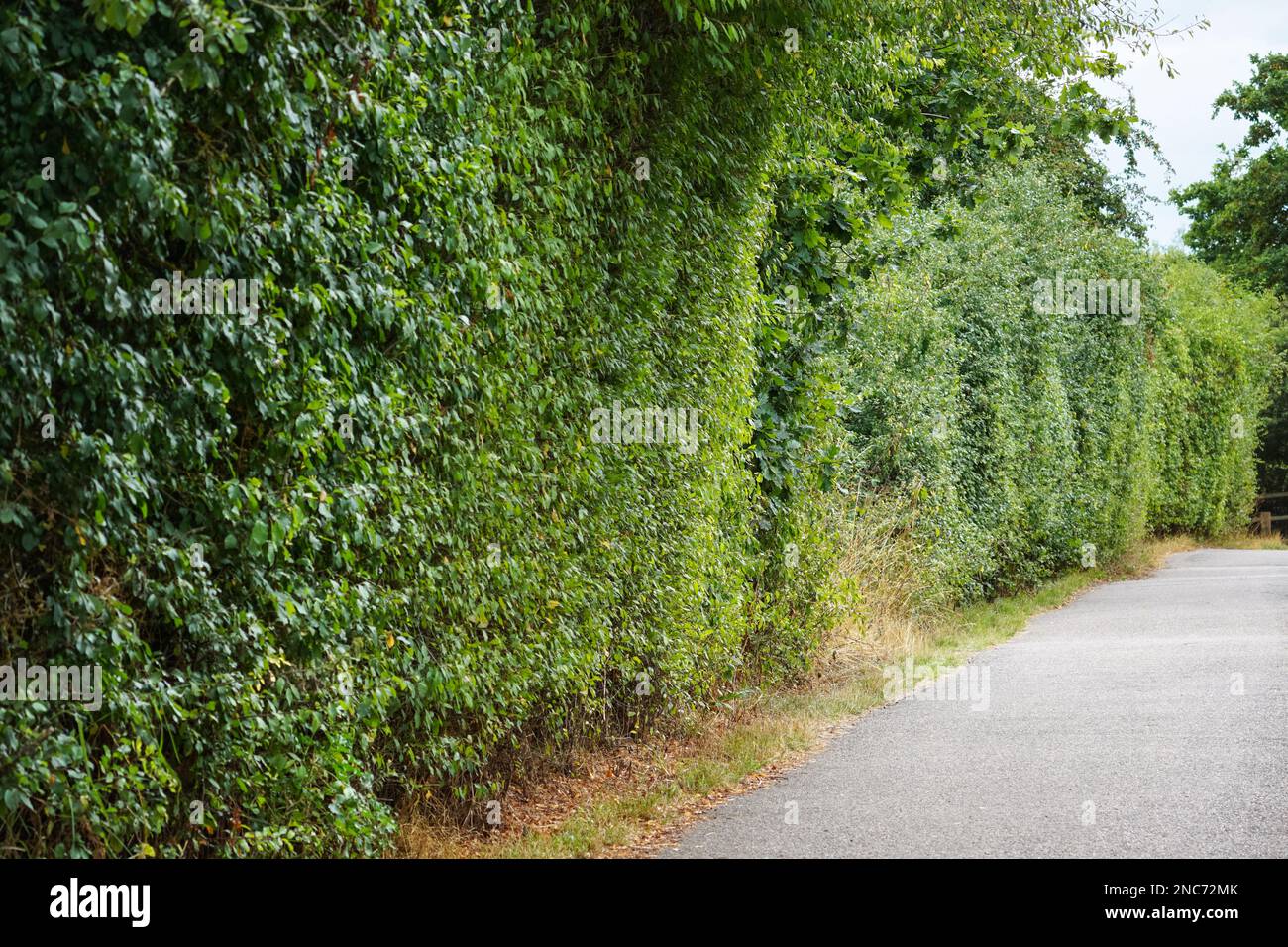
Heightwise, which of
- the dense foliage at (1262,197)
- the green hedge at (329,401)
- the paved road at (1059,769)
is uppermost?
the dense foliage at (1262,197)

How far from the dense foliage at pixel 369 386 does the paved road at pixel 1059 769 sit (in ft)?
4.48

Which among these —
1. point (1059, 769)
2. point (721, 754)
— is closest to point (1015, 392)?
point (1059, 769)

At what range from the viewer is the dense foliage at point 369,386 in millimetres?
3666

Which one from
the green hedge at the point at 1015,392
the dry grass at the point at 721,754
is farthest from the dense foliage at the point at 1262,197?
the dry grass at the point at 721,754

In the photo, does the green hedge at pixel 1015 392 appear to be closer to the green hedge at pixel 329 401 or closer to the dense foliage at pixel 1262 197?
the green hedge at pixel 329 401

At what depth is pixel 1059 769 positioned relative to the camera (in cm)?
801

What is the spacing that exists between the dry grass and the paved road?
227 millimetres

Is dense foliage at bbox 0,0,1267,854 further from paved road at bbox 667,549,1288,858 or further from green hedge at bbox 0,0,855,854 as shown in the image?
paved road at bbox 667,549,1288,858

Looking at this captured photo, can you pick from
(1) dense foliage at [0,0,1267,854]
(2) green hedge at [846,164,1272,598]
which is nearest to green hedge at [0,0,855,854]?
(1) dense foliage at [0,0,1267,854]

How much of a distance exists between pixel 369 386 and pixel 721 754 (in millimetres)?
4450

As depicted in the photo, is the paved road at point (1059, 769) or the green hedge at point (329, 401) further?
the paved road at point (1059, 769)

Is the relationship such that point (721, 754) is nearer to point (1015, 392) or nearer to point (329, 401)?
point (329, 401)

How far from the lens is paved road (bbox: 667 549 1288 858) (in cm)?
650

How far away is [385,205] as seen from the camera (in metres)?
5.18
